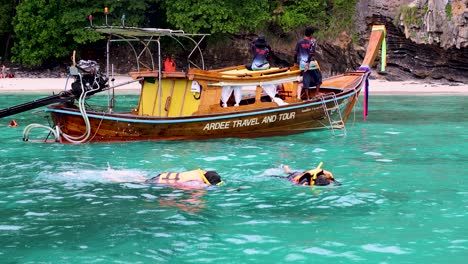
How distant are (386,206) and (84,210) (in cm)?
384

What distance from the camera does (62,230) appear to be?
8094 mm

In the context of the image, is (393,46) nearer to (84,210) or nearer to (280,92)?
(280,92)

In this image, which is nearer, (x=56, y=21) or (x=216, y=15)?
(x=216, y=15)

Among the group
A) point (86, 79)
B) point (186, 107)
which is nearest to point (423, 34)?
point (186, 107)

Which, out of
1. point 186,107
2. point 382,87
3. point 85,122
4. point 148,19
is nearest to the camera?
point 85,122

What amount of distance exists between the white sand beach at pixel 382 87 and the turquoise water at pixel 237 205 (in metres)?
14.4

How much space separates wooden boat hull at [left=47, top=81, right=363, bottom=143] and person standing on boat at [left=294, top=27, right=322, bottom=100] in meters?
0.52

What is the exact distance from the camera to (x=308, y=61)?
1587 cm

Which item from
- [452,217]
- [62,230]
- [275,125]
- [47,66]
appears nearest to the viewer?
[62,230]

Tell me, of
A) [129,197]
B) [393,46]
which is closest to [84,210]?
[129,197]

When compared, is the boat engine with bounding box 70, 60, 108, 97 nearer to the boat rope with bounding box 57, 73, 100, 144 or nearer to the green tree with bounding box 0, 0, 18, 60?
the boat rope with bounding box 57, 73, 100, 144

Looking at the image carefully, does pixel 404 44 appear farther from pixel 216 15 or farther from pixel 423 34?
pixel 216 15

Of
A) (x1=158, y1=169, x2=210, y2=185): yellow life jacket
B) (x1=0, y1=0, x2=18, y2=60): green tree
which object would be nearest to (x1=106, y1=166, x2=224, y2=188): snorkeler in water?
(x1=158, y1=169, x2=210, y2=185): yellow life jacket

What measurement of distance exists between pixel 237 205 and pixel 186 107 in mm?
6160
